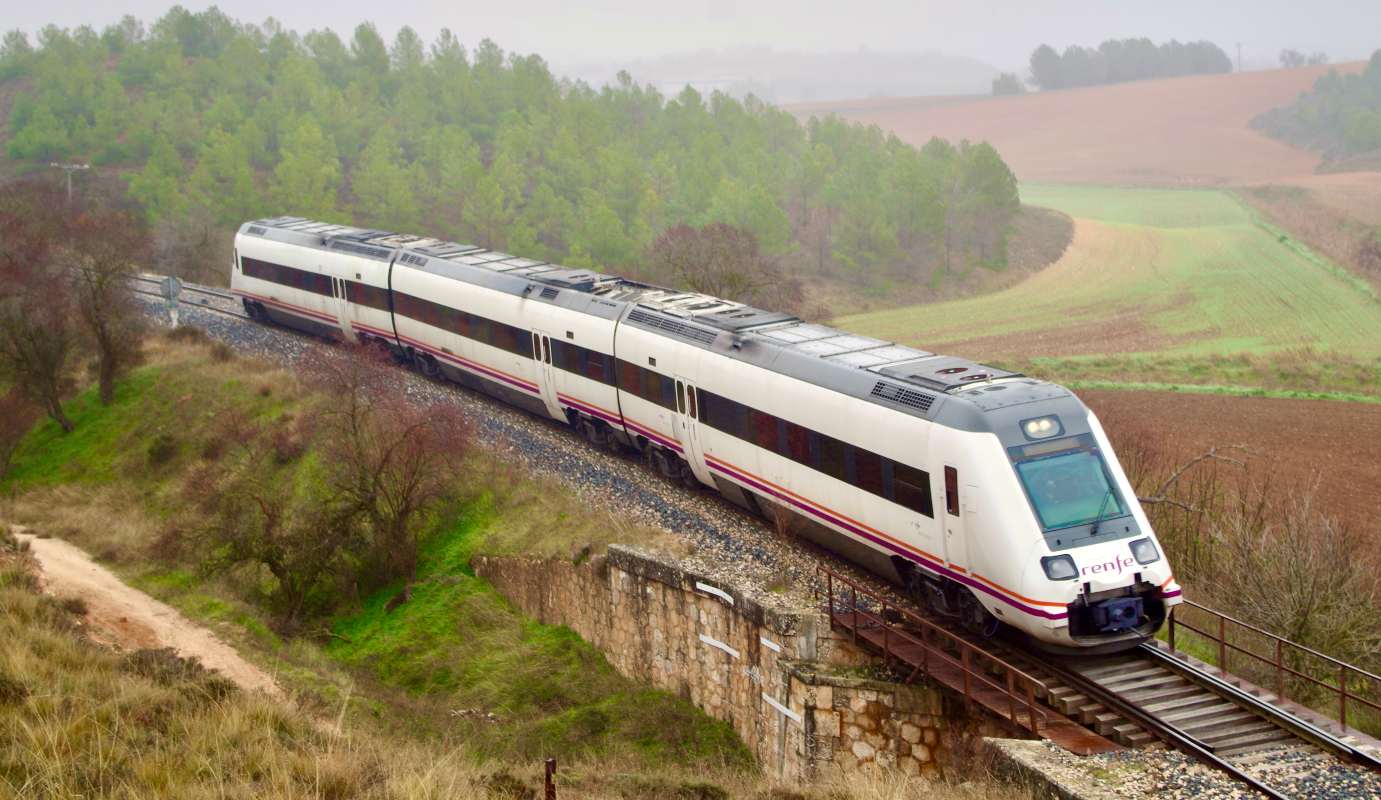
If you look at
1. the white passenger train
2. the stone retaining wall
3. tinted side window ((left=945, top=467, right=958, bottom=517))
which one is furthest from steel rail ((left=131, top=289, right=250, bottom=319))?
tinted side window ((left=945, top=467, right=958, bottom=517))

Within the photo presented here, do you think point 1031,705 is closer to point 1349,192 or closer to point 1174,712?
point 1174,712

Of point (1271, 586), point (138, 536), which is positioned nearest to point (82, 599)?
point (138, 536)

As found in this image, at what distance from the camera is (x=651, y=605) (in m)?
21.9

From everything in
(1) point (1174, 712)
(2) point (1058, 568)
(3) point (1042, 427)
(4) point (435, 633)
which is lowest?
(4) point (435, 633)

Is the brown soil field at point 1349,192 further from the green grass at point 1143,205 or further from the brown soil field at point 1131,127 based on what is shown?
the brown soil field at point 1131,127

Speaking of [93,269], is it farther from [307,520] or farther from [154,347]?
[307,520]

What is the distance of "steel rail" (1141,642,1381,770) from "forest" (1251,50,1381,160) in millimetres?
115586

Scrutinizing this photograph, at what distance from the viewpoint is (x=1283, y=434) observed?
36.3 metres

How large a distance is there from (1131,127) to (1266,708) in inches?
5758

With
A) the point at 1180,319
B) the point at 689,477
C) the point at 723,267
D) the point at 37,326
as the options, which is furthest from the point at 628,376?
the point at 1180,319

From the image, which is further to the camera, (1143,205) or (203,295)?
(1143,205)

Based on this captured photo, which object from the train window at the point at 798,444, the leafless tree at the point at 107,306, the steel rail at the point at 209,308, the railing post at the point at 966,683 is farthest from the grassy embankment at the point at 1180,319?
the railing post at the point at 966,683

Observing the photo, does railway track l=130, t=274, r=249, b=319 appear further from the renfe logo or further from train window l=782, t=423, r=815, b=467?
the renfe logo

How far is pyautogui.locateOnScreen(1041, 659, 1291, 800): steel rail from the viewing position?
13.4 meters
